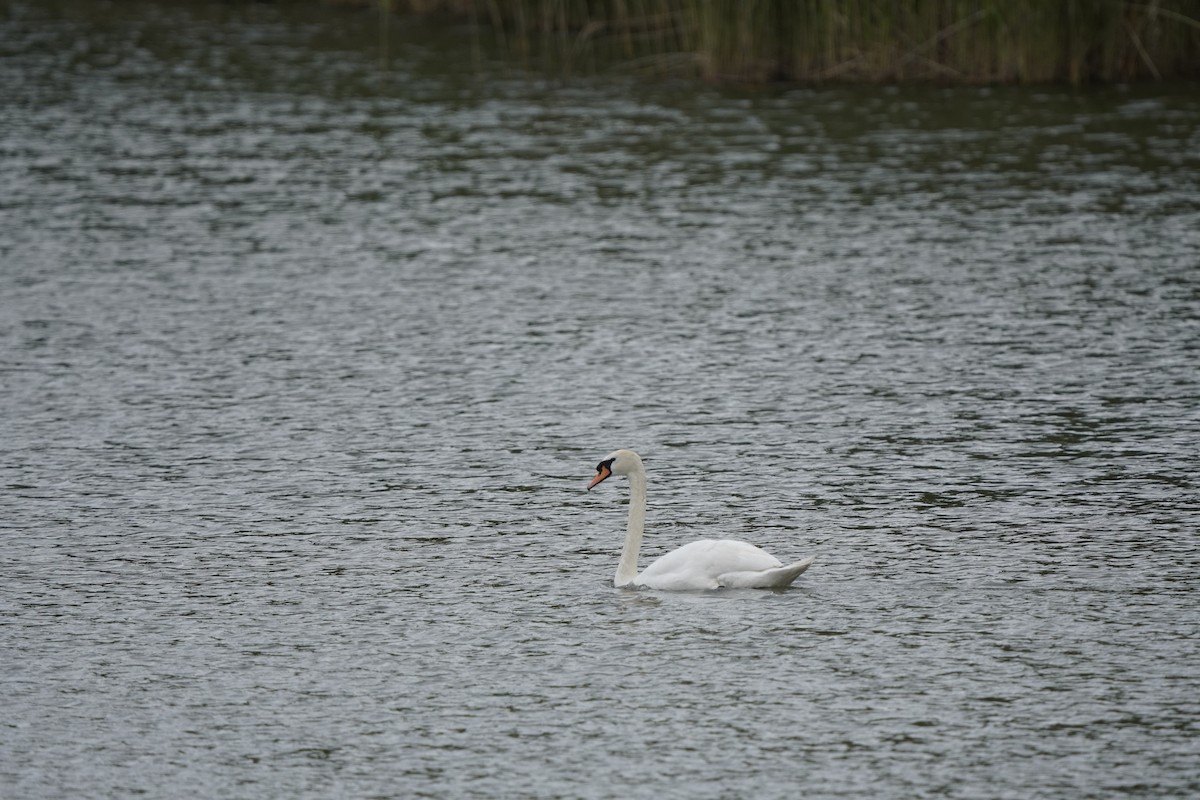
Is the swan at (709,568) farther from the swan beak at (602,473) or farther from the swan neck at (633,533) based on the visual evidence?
the swan beak at (602,473)

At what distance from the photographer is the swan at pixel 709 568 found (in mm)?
9953

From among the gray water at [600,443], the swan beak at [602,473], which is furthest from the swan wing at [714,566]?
the swan beak at [602,473]

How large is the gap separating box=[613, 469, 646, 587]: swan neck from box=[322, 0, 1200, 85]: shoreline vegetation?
15.0 m

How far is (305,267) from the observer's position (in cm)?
1880

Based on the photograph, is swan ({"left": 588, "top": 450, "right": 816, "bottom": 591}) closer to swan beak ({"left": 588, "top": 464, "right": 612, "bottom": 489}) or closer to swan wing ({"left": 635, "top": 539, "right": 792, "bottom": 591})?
swan wing ({"left": 635, "top": 539, "right": 792, "bottom": 591})

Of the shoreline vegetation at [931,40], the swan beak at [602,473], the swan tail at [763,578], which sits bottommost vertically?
the swan tail at [763,578]

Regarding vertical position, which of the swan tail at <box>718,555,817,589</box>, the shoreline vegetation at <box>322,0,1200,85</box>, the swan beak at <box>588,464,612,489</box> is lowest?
the swan tail at <box>718,555,817,589</box>

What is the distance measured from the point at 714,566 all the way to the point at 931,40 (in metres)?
16.7

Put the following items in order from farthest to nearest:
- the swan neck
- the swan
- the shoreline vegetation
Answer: the shoreline vegetation
the swan neck
the swan

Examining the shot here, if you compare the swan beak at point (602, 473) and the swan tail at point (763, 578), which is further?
the swan beak at point (602, 473)

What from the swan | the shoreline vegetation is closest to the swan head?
the swan

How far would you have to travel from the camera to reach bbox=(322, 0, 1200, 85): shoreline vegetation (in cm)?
2467

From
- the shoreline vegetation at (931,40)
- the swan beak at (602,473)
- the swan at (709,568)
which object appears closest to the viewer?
the swan at (709,568)

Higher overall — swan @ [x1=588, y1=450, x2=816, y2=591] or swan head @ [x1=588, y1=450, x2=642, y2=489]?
swan head @ [x1=588, y1=450, x2=642, y2=489]
